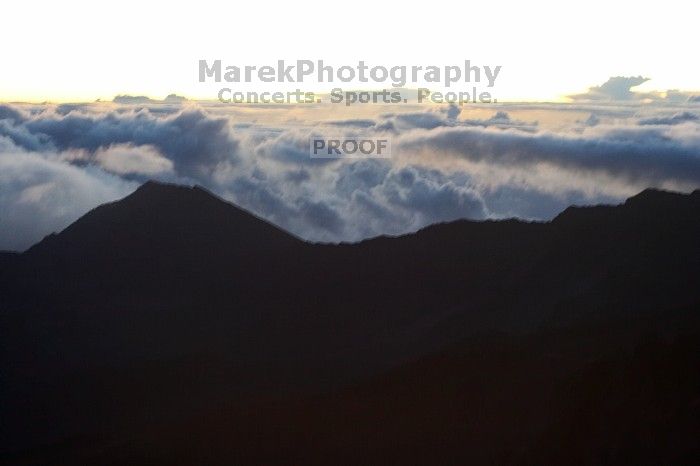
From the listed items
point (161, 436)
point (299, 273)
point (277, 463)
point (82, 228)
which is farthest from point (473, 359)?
point (82, 228)

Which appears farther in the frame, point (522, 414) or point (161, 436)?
point (161, 436)

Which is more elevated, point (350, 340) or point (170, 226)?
point (170, 226)

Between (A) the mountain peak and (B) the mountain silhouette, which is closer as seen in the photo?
(B) the mountain silhouette

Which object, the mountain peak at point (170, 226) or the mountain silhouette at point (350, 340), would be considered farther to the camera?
the mountain peak at point (170, 226)

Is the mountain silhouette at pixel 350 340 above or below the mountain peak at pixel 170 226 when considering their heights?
below

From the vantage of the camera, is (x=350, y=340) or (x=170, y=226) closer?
(x=350, y=340)

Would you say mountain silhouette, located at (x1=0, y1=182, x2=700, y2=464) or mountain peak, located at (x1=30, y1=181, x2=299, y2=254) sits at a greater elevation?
mountain peak, located at (x1=30, y1=181, x2=299, y2=254)

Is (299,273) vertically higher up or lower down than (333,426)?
higher up

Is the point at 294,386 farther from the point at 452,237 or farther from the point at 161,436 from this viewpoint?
the point at 452,237
